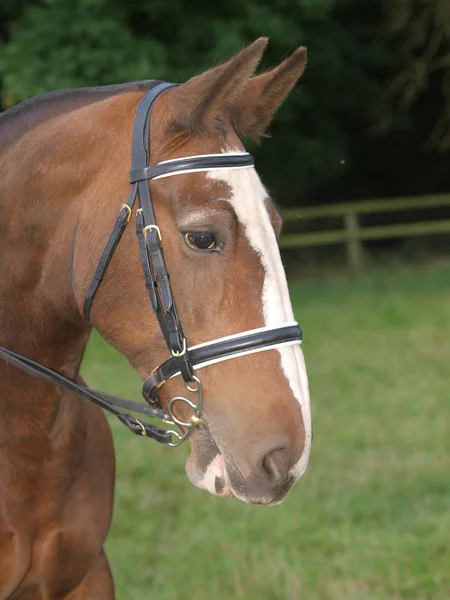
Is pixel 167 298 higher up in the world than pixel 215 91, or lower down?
lower down

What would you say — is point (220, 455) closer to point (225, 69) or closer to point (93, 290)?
point (93, 290)

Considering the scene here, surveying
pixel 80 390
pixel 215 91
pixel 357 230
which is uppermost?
pixel 215 91

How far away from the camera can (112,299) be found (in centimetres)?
233

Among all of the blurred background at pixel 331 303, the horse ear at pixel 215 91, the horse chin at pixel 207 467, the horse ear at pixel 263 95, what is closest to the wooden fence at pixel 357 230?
the blurred background at pixel 331 303

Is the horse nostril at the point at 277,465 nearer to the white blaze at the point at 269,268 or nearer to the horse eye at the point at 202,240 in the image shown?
the white blaze at the point at 269,268

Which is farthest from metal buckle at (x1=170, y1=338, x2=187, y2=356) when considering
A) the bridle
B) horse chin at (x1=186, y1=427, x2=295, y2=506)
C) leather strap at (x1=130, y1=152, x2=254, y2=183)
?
leather strap at (x1=130, y1=152, x2=254, y2=183)

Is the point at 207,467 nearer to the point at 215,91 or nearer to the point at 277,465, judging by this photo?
the point at 277,465

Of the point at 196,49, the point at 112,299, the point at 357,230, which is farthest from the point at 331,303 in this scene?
the point at 112,299

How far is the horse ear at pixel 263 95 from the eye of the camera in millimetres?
2379

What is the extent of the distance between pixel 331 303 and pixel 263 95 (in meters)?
10.1

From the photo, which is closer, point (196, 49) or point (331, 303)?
point (331, 303)

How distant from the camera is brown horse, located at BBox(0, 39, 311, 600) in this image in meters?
2.13

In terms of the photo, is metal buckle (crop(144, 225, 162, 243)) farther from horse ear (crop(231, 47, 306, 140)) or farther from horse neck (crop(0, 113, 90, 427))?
horse ear (crop(231, 47, 306, 140))

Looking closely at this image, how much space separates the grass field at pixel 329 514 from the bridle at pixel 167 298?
293mm
